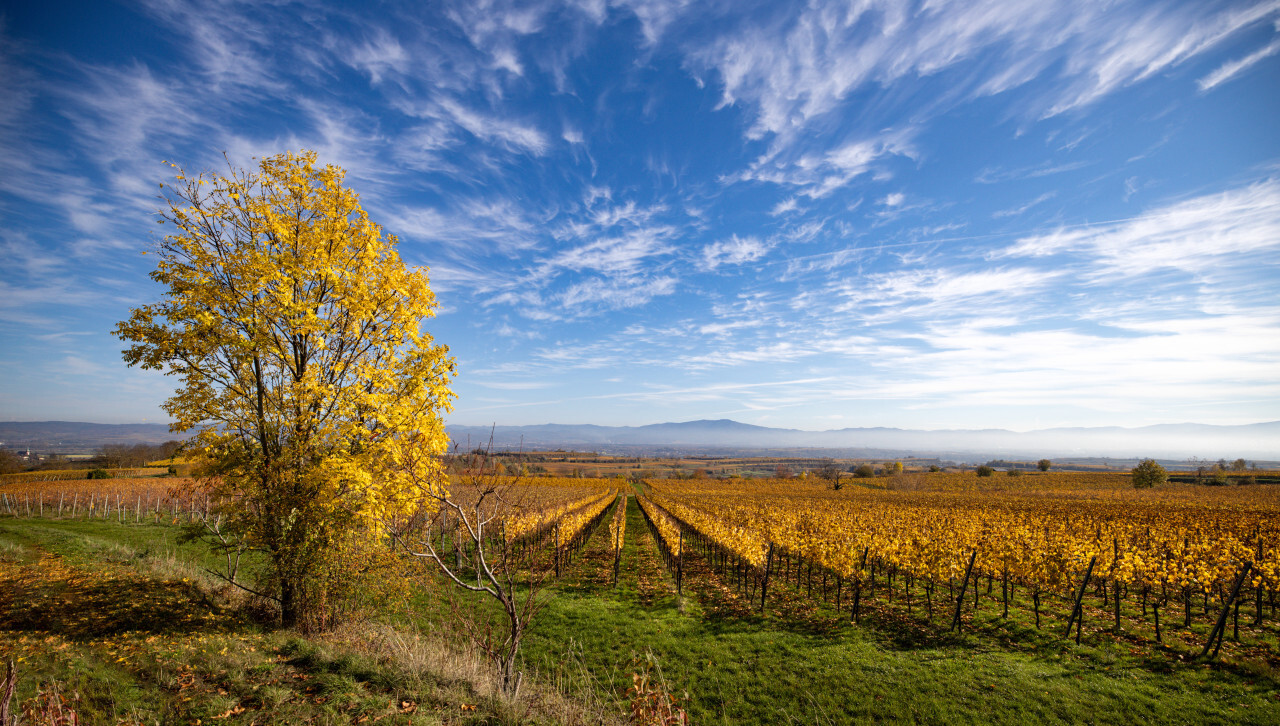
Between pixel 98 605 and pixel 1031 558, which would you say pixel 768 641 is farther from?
pixel 98 605

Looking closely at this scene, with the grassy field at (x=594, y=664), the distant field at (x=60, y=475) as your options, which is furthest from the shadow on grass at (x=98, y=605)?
the distant field at (x=60, y=475)

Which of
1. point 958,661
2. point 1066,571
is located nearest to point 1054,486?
point 1066,571

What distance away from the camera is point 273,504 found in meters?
9.07

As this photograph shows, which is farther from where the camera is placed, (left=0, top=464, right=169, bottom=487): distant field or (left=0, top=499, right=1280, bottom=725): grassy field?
(left=0, top=464, right=169, bottom=487): distant field

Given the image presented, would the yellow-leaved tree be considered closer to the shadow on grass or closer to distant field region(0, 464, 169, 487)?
the shadow on grass

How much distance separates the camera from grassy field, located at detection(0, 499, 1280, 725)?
6.12 metres

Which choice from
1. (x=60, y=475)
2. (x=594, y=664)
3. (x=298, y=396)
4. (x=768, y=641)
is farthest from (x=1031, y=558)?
(x=60, y=475)

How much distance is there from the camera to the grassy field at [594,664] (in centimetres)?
612

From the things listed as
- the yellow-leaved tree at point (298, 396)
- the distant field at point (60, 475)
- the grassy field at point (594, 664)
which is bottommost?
the distant field at point (60, 475)

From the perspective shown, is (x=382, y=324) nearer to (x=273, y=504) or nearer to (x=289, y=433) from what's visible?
(x=289, y=433)

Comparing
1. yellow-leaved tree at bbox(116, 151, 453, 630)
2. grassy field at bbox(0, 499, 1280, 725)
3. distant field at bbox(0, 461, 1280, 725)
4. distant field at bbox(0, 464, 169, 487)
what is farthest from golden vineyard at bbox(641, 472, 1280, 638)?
distant field at bbox(0, 464, 169, 487)

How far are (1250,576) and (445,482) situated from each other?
67.4 ft

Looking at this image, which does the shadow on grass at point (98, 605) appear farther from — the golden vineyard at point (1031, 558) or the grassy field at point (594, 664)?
the golden vineyard at point (1031, 558)

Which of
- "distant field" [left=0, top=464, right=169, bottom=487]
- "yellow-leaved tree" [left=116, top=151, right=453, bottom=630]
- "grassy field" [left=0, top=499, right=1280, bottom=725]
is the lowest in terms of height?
"distant field" [left=0, top=464, right=169, bottom=487]
